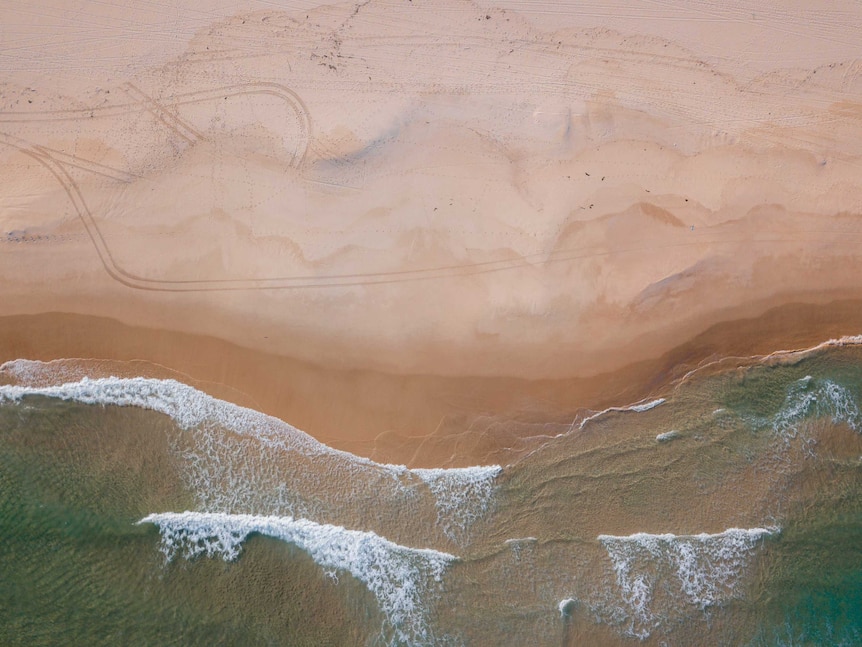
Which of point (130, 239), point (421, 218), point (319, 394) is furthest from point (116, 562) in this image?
point (421, 218)

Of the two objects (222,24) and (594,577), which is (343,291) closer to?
(222,24)

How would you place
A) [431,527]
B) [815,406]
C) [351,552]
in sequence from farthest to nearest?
[815,406]
[431,527]
[351,552]

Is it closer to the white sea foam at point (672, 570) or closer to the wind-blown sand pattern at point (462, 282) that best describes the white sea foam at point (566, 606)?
the wind-blown sand pattern at point (462, 282)

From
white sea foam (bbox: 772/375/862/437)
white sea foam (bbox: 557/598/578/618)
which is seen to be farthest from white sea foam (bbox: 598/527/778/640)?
white sea foam (bbox: 772/375/862/437)

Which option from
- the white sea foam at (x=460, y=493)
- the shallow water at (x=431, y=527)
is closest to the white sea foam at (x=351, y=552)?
the shallow water at (x=431, y=527)

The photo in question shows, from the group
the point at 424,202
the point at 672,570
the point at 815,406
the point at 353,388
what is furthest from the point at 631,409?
the point at 424,202

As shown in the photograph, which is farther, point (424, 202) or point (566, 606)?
point (424, 202)

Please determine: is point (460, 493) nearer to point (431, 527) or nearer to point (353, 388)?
point (431, 527)
